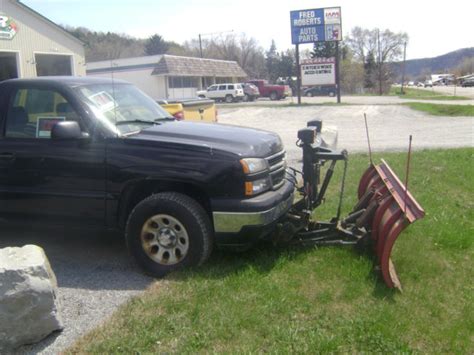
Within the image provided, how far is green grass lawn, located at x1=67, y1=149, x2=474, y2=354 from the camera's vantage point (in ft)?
10.8

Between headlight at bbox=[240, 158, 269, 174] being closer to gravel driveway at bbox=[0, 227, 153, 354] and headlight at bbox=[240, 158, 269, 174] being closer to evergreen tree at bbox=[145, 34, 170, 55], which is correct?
gravel driveway at bbox=[0, 227, 153, 354]

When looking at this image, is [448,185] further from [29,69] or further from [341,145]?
[29,69]

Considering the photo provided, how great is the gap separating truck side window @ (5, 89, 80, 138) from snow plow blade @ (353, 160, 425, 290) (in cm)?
311

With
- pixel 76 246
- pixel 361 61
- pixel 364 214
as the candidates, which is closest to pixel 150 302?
pixel 76 246

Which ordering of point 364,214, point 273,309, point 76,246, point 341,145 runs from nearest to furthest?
point 273,309 → point 364,214 → point 76,246 → point 341,145

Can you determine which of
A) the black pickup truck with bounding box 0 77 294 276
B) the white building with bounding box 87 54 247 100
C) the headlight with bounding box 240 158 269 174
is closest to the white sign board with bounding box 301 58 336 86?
the white building with bounding box 87 54 247 100

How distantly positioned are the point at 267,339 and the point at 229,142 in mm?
1873

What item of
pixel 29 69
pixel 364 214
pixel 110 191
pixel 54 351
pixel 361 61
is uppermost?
pixel 361 61

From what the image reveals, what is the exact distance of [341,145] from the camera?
13602 mm

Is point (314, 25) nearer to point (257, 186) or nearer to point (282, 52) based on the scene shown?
point (257, 186)

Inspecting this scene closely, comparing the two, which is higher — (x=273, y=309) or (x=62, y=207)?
(x=62, y=207)

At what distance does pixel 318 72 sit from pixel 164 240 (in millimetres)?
32074

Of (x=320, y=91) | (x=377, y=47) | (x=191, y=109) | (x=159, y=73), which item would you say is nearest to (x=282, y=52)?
(x=377, y=47)

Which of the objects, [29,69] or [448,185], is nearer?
[448,185]
